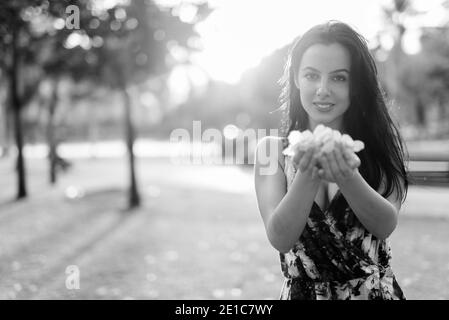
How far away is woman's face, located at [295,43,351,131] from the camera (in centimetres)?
164

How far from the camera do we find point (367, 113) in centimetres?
175

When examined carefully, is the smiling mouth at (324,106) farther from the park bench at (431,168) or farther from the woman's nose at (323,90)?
the park bench at (431,168)

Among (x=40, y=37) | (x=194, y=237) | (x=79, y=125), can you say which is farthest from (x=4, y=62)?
(x=79, y=125)

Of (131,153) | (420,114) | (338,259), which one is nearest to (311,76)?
(338,259)

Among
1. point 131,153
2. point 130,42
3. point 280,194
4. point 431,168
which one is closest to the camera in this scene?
point 280,194

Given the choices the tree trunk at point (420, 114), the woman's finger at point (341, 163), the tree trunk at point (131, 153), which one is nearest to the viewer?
the woman's finger at point (341, 163)

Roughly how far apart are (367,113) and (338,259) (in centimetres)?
49

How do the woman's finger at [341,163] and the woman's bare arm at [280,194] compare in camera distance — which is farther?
the woman's bare arm at [280,194]

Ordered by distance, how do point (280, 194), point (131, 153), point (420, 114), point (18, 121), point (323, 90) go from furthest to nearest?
point (420, 114) < point (18, 121) < point (131, 153) < point (280, 194) < point (323, 90)

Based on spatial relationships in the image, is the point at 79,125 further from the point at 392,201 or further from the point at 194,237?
the point at 392,201

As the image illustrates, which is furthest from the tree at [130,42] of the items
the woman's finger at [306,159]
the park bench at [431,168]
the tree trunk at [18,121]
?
the woman's finger at [306,159]

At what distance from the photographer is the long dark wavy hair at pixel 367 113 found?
5.49 feet

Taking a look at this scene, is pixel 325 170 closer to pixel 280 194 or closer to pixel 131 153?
pixel 280 194

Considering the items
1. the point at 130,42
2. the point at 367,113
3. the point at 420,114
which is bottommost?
the point at 420,114
